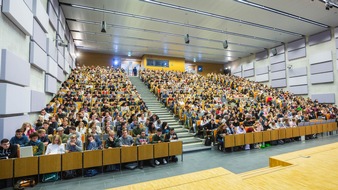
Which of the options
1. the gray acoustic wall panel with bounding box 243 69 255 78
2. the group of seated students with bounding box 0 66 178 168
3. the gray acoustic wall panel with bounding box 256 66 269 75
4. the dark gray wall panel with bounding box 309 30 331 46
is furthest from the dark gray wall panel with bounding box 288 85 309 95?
the group of seated students with bounding box 0 66 178 168

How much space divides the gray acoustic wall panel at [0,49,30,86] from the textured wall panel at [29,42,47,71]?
40 cm

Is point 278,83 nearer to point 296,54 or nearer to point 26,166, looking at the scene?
point 296,54

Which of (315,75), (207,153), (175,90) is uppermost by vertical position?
(315,75)

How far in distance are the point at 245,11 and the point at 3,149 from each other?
468 inches

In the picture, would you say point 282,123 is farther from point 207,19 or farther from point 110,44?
point 110,44

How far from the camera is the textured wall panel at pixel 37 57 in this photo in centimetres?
574

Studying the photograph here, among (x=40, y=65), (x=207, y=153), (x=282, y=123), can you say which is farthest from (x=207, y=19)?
(x=40, y=65)

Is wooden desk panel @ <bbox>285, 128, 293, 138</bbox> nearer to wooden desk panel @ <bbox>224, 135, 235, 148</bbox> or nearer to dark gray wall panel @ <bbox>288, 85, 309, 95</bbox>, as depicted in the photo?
wooden desk panel @ <bbox>224, 135, 235, 148</bbox>

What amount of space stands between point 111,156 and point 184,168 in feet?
6.32

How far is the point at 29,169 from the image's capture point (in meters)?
4.01

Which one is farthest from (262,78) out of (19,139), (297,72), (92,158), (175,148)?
(19,139)

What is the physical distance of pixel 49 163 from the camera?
420 centimetres

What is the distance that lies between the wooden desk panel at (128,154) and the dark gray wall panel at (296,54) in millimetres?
16538

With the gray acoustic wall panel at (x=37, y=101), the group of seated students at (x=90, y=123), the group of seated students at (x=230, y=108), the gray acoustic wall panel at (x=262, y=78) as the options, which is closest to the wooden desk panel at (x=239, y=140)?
the group of seated students at (x=230, y=108)
